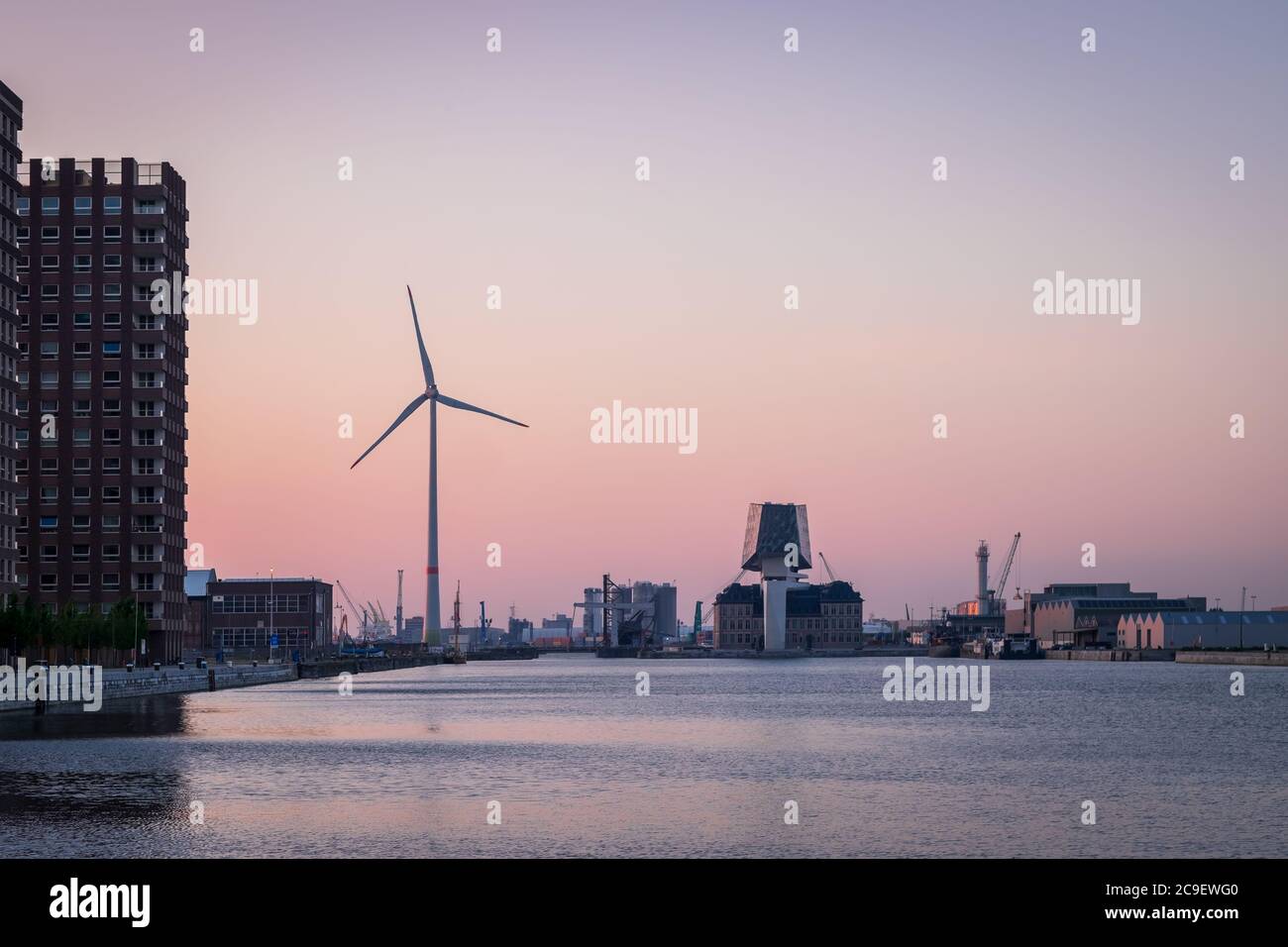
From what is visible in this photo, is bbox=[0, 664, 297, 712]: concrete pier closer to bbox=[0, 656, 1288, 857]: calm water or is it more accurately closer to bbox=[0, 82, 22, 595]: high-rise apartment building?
bbox=[0, 656, 1288, 857]: calm water

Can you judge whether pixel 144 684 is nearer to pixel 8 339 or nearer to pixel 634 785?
pixel 8 339

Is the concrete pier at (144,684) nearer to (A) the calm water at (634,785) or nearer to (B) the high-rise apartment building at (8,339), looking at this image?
(A) the calm water at (634,785)

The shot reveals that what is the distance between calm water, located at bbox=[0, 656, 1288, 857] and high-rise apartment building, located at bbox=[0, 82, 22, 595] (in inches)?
1516

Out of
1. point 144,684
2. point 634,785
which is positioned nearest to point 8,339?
point 144,684

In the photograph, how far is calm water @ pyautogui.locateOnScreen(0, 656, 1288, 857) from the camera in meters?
52.9

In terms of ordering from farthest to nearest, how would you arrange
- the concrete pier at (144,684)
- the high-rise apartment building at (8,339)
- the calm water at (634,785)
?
the high-rise apartment building at (8,339)
the concrete pier at (144,684)
the calm water at (634,785)

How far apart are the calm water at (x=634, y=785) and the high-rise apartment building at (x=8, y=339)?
38509 mm

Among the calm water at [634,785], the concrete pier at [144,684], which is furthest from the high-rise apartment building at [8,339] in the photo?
the calm water at [634,785]

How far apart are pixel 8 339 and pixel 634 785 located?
117381 millimetres

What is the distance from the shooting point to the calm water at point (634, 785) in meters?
52.9

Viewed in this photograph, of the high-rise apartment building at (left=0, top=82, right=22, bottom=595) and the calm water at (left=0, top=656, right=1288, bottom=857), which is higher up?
the high-rise apartment building at (left=0, top=82, right=22, bottom=595)

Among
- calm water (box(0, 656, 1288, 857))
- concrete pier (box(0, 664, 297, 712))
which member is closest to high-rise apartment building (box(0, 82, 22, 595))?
concrete pier (box(0, 664, 297, 712))

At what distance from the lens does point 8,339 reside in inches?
6471
